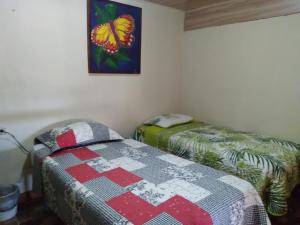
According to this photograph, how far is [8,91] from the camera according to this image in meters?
2.11

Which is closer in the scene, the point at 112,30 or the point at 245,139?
the point at 245,139

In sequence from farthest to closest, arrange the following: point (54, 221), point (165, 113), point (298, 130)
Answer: point (165, 113)
point (298, 130)
point (54, 221)

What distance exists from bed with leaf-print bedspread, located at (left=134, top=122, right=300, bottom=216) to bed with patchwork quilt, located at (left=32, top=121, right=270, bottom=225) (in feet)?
1.23

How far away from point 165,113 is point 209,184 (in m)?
1.93

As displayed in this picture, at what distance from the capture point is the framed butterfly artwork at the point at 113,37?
2516mm

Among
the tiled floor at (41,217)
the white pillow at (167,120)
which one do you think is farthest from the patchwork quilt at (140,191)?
the white pillow at (167,120)

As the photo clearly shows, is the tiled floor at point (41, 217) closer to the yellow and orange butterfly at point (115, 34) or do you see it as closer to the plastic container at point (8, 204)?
the plastic container at point (8, 204)

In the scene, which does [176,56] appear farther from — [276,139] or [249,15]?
[276,139]

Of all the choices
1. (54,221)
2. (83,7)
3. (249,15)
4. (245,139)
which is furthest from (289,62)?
(54,221)

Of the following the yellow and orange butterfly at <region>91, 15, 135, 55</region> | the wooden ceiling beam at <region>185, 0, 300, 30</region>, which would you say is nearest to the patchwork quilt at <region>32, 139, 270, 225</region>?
the yellow and orange butterfly at <region>91, 15, 135, 55</region>

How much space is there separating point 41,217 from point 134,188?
1136 mm

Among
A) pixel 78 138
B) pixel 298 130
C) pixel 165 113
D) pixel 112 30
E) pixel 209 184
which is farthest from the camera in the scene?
pixel 165 113

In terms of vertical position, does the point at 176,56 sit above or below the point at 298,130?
above

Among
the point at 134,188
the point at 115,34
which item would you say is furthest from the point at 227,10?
the point at 134,188
